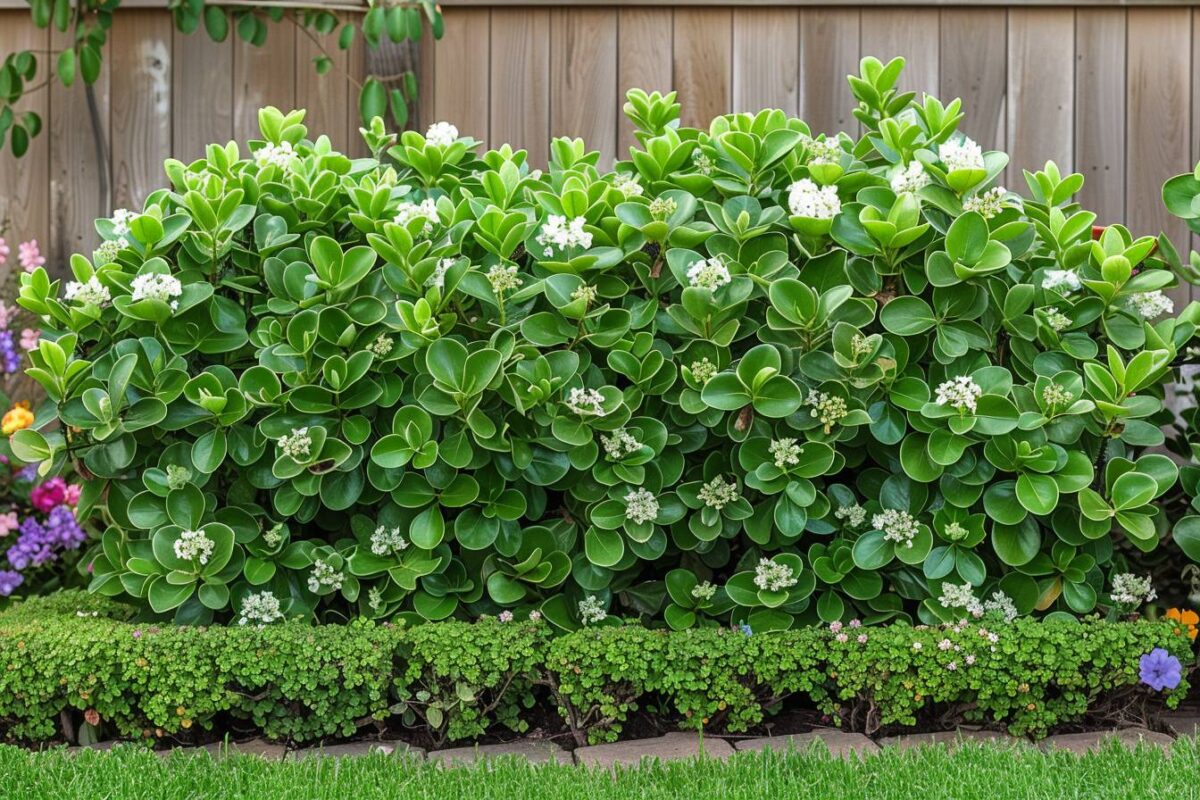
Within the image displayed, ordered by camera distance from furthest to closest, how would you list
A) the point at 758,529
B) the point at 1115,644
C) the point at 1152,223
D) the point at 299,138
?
the point at 1152,223
the point at 299,138
the point at 758,529
the point at 1115,644

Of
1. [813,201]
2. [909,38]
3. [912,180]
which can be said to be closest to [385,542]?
[813,201]

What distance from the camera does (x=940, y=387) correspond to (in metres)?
2.16

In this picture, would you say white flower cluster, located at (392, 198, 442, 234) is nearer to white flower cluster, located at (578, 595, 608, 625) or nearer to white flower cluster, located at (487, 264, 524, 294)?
white flower cluster, located at (487, 264, 524, 294)

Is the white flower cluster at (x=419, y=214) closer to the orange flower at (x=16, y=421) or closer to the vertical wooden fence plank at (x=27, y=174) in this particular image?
the orange flower at (x=16, y=421)

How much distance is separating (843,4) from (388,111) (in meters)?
1.51

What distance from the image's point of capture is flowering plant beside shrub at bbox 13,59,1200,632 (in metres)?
2.18

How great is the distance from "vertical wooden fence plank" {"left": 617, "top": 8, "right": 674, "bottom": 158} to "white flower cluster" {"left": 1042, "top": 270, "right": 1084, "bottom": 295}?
5.28ft

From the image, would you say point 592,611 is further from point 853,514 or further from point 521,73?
point 521,73

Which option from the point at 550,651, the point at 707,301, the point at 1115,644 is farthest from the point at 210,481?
the point at 1115,644

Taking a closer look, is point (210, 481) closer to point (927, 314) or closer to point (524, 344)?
point (524, 344)

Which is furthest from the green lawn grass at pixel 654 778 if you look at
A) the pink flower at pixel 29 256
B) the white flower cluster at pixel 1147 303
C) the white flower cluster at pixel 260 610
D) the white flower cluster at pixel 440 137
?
the pink flower at pixel 29 256

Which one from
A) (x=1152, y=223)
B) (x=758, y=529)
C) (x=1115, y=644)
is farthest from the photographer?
(x=1152, y=223)

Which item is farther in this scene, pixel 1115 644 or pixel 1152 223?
pixel 1152 223

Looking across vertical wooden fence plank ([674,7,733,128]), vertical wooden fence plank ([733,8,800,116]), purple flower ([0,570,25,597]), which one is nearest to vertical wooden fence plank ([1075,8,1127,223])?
vertical wooden fence plank ([733,8,800,116])
